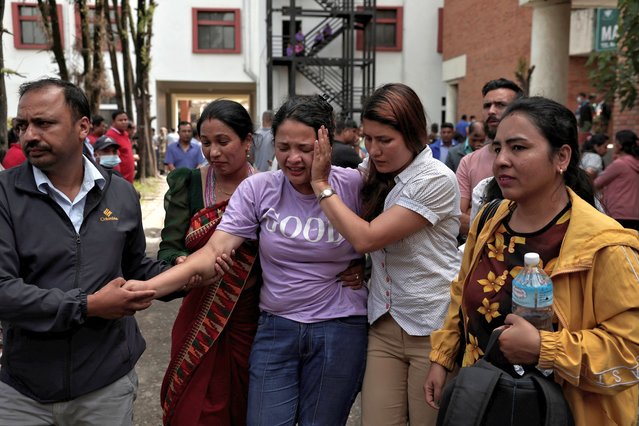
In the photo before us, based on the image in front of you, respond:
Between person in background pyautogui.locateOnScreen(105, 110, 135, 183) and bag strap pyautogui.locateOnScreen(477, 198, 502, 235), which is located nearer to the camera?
bag strap pyautogui.locateOnScreen(477, 198, 502, 235)

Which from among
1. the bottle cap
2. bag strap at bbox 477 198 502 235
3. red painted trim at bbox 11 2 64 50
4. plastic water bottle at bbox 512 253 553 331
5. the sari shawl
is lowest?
the sari shawl

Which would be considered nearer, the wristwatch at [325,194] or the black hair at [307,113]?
the wristwatch at [325,194]

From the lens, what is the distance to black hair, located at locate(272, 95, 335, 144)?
2.58 metres

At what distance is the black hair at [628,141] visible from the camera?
23.1 feet

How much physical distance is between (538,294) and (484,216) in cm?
55

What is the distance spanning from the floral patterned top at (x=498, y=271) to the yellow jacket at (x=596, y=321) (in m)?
0.06

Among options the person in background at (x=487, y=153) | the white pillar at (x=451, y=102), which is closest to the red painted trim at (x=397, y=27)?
the white pillar at (x=451, y=102)

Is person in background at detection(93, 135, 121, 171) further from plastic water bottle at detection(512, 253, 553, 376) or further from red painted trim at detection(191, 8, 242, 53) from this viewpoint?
red painted trim at detection(191, 8, 242, 53)

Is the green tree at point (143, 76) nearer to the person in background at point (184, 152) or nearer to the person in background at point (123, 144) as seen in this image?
the person in background at point (184, 152)

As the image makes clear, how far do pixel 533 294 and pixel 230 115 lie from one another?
1.64 meters

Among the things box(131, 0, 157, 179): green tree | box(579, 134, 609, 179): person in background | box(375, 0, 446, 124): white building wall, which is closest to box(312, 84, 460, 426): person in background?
box(579, 134, 609, 179): person in background

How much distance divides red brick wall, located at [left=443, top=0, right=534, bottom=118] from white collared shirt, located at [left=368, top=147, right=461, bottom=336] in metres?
17.2

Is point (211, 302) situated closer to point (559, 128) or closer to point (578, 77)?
point (559, 128)

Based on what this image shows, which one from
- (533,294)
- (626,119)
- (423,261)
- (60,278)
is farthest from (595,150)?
(60,278)
